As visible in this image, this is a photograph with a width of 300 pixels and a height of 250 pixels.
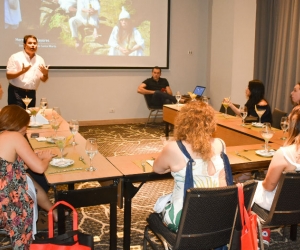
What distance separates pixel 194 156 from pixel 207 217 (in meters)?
0.39

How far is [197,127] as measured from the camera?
2479 mm

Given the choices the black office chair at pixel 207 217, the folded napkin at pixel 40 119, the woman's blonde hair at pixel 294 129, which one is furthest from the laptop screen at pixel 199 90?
the black office chair at pixel 207 217

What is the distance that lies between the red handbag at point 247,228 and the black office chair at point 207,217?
5 cm

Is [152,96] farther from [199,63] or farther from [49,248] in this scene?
[49,248]

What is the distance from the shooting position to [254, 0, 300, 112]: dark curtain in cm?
764

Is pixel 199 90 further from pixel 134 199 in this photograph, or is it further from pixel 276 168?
pixel 276 168

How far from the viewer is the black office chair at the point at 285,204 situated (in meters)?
2.53

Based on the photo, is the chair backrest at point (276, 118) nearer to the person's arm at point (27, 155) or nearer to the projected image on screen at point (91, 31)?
the person's arm at point (27, 155)

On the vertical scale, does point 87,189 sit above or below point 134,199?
above

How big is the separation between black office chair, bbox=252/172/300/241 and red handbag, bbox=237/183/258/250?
459mm

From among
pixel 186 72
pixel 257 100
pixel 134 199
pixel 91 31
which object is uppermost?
pixel 91 31

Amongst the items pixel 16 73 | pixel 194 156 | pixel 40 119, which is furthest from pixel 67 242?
pixel 16 73

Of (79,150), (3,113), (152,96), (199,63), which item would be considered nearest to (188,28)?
(199,63)

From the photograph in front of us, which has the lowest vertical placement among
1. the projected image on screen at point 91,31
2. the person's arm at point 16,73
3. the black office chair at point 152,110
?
the black office chair at point 152,110
